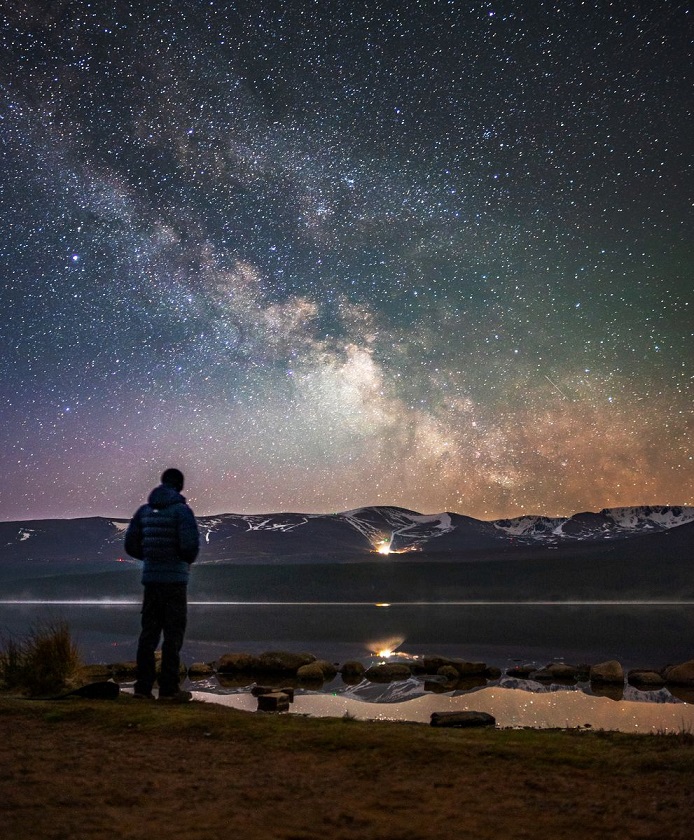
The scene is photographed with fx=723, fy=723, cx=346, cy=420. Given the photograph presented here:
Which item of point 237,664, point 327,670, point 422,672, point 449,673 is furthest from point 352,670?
point 237,664

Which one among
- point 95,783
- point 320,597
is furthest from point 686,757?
point 320,597

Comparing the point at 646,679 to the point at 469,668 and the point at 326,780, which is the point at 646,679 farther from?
the point at 326,780

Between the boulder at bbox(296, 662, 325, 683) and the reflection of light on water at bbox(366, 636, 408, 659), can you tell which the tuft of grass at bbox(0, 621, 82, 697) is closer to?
the boulder at bbox(296, 662, 325, 683)

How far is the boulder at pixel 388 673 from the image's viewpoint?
47.2 feet

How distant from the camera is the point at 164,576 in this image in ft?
30.1

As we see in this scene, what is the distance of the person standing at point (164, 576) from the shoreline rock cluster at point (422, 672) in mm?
4483

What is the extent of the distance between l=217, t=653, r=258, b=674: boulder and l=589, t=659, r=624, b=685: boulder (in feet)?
23.2

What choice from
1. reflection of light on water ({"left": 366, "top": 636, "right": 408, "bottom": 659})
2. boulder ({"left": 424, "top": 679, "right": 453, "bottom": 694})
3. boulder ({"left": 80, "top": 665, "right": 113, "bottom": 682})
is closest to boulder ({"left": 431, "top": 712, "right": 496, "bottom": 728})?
boulder ({"left": 424, "top": 679, "right": 453, "bottom": 694})

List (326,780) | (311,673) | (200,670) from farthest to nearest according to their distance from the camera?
(200,670) → (311,673) → (326,780)

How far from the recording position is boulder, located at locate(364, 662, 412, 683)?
1440 cm

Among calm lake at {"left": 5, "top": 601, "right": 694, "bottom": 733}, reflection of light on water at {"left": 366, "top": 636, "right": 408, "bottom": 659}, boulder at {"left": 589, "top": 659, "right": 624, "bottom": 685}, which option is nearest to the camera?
calm lake at {"left": 5, "top": 601, "right": 694, "bottom": 733}

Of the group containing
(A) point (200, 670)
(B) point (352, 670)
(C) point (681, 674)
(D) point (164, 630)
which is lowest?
(A) point (200, 670)

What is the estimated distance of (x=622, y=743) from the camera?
6.53 metres

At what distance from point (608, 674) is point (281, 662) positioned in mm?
6675
